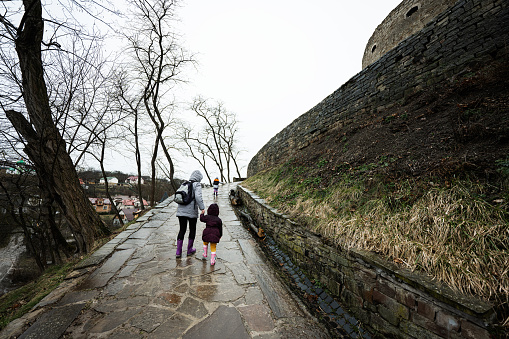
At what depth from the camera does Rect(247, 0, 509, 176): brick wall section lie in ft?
12.1

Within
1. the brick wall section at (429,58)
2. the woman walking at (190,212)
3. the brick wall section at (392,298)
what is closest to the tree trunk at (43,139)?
the woman walking at (190,212)

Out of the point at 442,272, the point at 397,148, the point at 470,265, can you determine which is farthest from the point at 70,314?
the point at 397,148

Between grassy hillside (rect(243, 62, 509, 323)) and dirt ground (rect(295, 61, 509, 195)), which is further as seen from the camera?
dirt ground (rect(295, 61, 509, 195))

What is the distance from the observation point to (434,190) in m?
2.44

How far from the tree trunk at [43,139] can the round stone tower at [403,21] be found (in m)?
11.5

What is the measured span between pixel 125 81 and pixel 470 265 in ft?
43.8

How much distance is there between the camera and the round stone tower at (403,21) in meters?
7.57

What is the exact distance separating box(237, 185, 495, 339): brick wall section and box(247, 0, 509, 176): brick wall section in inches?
187

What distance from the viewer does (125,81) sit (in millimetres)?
10094

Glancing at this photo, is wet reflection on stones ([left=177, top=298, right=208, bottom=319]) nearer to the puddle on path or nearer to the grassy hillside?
the puddle on path

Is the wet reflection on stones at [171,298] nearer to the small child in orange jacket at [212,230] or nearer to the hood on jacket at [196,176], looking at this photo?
the small child in orange jacket at [212,230]

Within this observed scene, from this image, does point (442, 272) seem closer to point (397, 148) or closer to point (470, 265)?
point (470, 265)

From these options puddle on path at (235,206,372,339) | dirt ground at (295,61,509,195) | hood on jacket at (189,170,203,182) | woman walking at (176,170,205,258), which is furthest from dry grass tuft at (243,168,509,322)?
hood on jacket at (189,170,203,182)

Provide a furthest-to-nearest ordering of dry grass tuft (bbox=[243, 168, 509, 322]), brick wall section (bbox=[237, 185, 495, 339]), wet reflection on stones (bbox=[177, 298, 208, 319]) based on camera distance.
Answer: wet reflection on stones (bbox=[177, 298, 208, 319]) → dry grass tuft (bbox=[243, 168, 509, 322]) → brick wall section (bbox=[237, 185, 495, 339])
